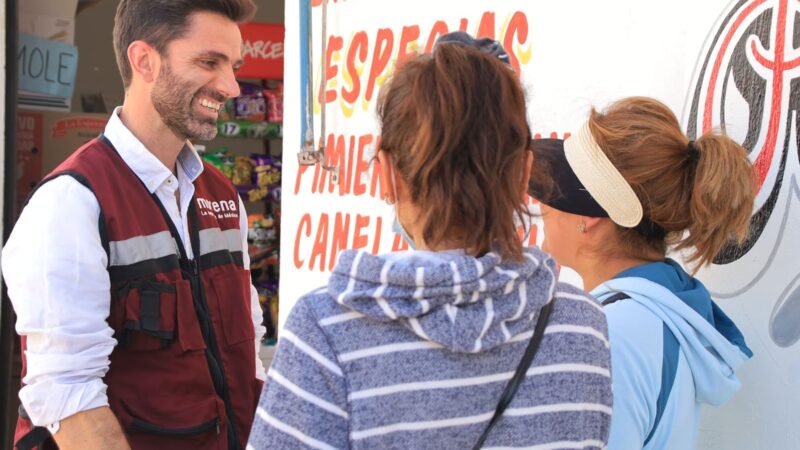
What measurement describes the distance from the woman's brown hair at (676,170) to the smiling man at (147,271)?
951 mm

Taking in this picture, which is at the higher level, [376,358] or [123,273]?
[123,273]

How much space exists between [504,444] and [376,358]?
21cm

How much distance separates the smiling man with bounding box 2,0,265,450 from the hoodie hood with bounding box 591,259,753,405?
889mm

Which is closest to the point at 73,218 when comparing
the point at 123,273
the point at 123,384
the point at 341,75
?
the point at 123,273

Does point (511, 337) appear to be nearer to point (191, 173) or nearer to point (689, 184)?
point (689, 184)

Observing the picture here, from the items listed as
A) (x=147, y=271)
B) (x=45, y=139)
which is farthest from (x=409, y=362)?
(x=45, y=139)

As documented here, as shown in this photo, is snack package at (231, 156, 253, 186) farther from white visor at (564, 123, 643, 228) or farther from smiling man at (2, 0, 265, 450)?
white visor at (564, 123, 643, 228)

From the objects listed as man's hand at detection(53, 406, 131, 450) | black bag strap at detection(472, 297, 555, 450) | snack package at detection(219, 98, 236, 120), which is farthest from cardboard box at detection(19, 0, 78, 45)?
black bag strap at detection(472, 297, 555, 450)

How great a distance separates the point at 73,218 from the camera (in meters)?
1.83

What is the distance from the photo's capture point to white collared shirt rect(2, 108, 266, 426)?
178 centimetres

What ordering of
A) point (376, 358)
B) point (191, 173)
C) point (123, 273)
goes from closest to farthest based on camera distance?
point (376, 358) < point (123, 273) < point (191, 173)

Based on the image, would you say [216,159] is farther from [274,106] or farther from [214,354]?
[214,354]

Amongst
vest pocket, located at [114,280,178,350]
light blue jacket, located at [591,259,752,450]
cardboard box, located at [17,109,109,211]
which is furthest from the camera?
cardboard box, located at [17,109,109,211]

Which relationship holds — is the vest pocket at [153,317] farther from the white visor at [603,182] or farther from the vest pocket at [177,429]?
the white visor at [603,182]
